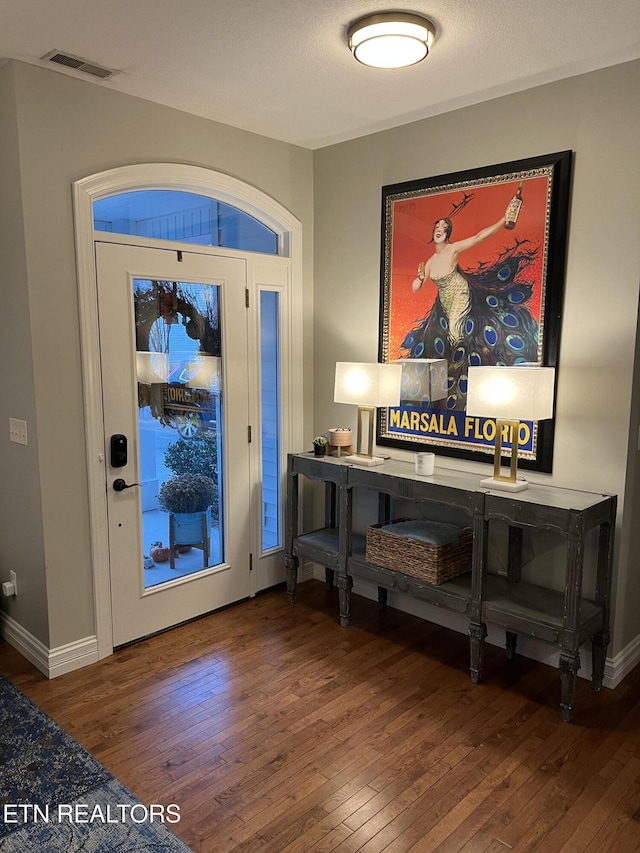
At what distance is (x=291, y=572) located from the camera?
3830 mm

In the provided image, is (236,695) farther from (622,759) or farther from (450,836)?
(622,759)

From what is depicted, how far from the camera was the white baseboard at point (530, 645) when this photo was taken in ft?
9.79

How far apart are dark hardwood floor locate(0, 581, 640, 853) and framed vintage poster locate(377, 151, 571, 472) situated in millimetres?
1091

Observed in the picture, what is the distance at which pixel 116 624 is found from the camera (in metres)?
3.28

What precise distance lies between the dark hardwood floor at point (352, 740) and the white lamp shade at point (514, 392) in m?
1.28

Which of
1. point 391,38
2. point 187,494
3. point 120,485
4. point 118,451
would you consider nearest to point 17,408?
point 118,451

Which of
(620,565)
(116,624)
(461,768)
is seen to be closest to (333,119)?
(620,565)

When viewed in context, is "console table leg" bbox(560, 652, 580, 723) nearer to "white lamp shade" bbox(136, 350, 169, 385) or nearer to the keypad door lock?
the keypad door lock

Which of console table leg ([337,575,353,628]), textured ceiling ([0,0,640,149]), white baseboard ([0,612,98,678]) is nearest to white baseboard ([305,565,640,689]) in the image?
console table leg ([337,575,353,628])

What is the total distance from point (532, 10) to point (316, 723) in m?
2.85

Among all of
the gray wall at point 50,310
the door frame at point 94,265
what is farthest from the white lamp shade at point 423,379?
the gray wall at point 50,310

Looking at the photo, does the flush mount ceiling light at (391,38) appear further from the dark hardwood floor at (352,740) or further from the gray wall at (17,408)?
the dark hardwood floor at (352,740)

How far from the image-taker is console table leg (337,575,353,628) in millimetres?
3551

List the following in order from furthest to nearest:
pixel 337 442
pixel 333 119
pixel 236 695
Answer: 1. pixel 337 442
2. pixel 333 119
3. pixel 236 695
